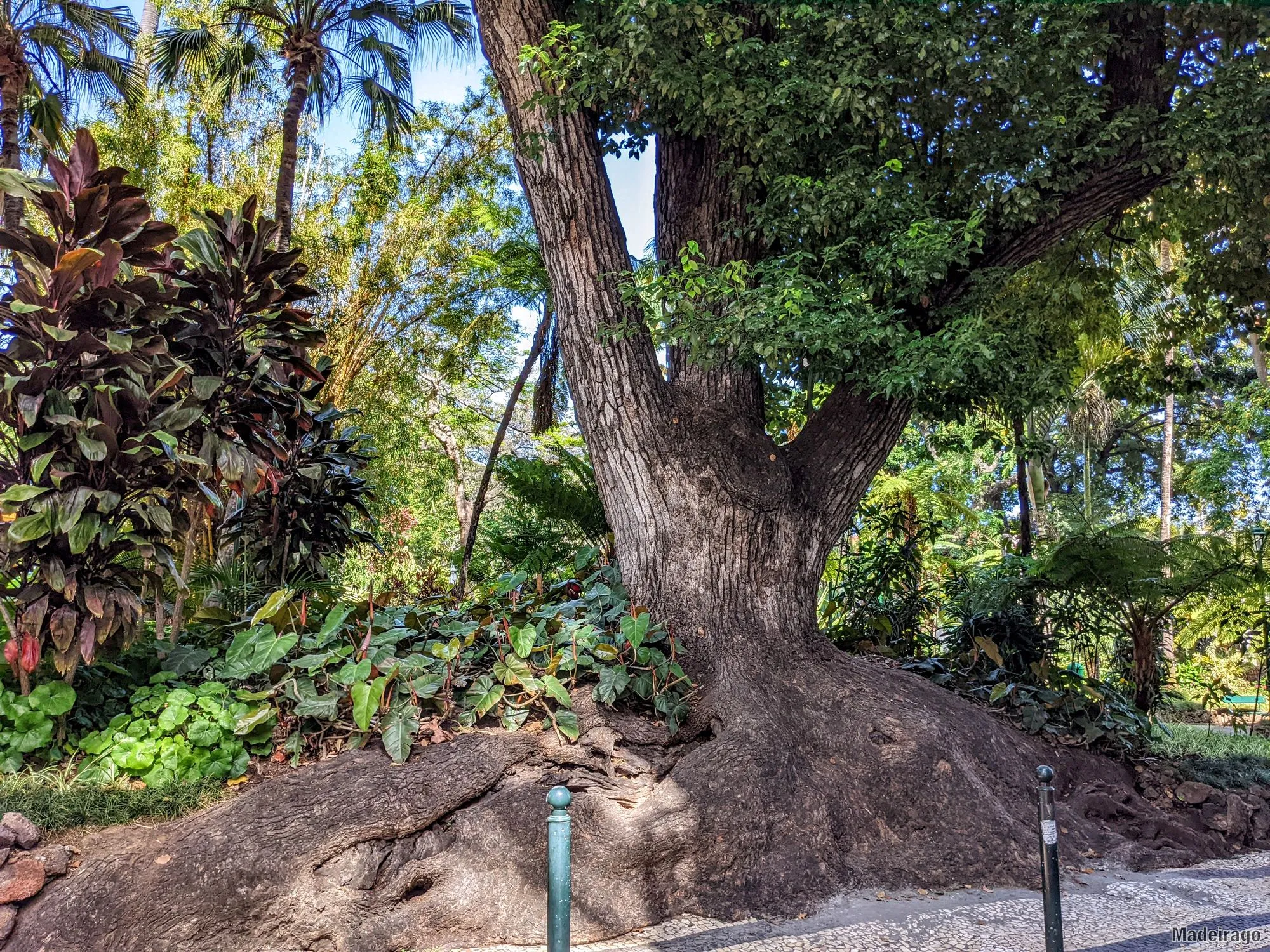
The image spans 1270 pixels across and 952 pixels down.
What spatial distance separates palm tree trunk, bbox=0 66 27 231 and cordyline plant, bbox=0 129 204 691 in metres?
5.99

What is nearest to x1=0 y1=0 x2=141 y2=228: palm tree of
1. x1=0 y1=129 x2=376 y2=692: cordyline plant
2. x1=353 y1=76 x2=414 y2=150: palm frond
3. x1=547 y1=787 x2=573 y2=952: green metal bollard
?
x1=353 y1=76 x2=414 y2=150: palm frond

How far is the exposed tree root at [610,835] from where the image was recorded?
3.56 m

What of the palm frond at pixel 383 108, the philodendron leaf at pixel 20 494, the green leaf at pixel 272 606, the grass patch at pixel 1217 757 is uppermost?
the palm frond at pixel 383 108

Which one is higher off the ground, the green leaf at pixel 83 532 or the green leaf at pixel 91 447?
the green leaf at pixel 91 447

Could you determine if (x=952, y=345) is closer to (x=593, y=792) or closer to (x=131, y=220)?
(x=593, y=792)

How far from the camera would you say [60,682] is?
4.14 metres

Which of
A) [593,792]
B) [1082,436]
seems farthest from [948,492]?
[593,792]

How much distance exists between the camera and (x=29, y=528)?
12.7ft

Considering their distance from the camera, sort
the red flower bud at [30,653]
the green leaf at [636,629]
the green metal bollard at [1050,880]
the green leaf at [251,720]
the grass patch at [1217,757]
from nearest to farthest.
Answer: the green metal bollard at [1050,880], the red flower bud at [30,653], the green leaf at [251,720], the green leaf at [636,629], the grass patch at [1217,757]

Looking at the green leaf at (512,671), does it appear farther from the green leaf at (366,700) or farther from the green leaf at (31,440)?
the green leaf at (31,440)

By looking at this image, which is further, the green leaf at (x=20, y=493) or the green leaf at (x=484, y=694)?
the green leaf at (x=484, y=694)

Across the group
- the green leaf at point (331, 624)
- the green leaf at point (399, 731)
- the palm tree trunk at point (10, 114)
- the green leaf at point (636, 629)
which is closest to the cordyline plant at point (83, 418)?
the green leaf at point (331, 624)

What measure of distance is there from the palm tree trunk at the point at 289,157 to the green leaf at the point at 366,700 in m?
6.50

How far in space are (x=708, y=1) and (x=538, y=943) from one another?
550cm
